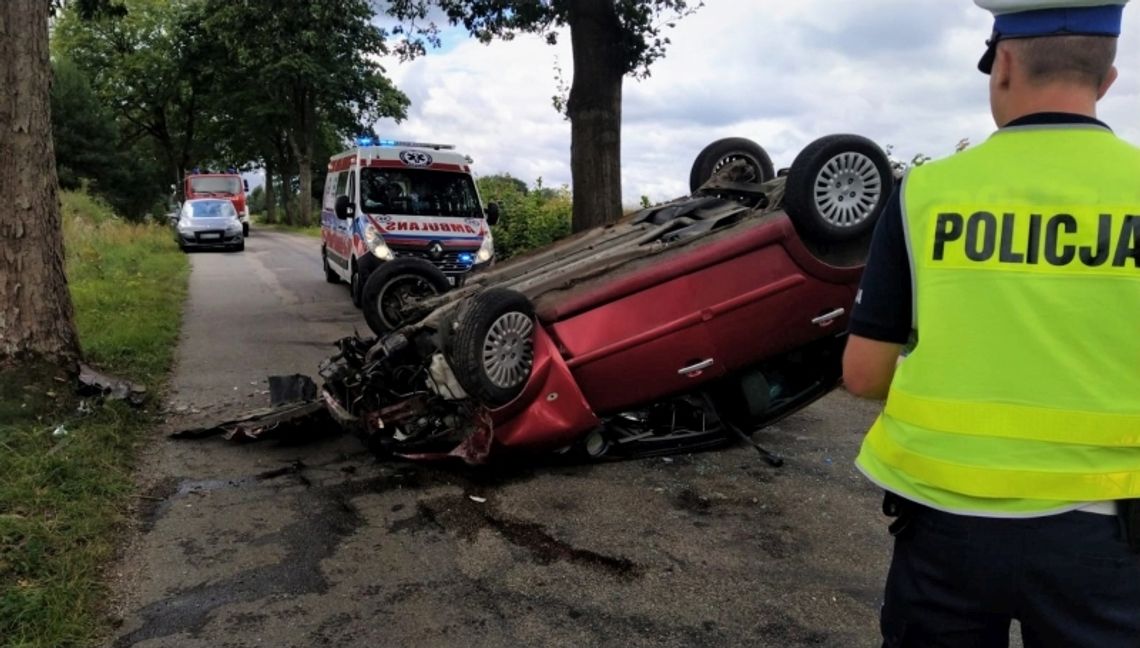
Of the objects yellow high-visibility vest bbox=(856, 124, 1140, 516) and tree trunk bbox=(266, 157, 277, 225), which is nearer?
yellow high-visibility vest bbox=(856, 124, 1140, 516)

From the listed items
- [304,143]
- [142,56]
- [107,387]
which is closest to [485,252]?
[107,387]

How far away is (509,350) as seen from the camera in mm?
4609

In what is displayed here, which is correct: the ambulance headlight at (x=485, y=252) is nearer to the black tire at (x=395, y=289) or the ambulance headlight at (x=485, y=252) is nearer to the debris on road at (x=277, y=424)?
the black tire at (x=395, y=289)

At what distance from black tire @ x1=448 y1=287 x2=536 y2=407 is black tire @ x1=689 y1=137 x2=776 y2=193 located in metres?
2.44

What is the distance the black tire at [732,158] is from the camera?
650 cm

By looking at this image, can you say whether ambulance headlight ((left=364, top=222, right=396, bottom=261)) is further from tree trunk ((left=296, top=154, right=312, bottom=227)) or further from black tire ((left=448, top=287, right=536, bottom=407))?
tree trunk ((left=296, top=154, right=312, bottom=227))

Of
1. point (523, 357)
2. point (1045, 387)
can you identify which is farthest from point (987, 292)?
point (523, 357)

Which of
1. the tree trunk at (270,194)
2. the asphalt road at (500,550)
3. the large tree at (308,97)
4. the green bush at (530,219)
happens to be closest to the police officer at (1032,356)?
the asphalt road at (500,550)

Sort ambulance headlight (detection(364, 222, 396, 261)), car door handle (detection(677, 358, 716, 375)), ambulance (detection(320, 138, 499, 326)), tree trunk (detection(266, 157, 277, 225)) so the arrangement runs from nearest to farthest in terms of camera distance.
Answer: car door handle (detection(677, 358, 716, 375)) < ambulance headlight (detection(364, 222, 396, 261)) < ambulance (detection(320, 138, 499, 326)) < tree trunk (detection(266, 157, 277, 225))

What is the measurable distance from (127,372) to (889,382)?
7.14m

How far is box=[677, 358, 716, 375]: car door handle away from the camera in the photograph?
196 inches

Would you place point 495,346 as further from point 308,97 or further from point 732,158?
point 308,97

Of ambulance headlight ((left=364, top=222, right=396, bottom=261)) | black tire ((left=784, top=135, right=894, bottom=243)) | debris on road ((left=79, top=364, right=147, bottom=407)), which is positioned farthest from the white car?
black tire ((left=784, top=135, right=894, bottom=243))

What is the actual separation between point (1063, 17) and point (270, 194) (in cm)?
5164
